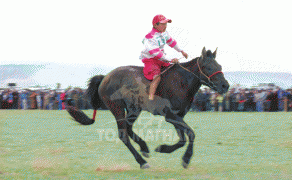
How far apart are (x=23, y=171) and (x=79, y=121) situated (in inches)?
71.9

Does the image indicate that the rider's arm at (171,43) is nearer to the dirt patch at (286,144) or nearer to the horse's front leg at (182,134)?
the horse's front leg at (182,134)

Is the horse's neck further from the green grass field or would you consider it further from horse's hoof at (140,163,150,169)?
horse's hoof at (140,163,150,169)

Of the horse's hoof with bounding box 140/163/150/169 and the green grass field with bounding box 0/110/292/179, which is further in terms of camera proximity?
the horse's hoof with bounding box 140/163/150/169

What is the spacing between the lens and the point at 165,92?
6383 mm

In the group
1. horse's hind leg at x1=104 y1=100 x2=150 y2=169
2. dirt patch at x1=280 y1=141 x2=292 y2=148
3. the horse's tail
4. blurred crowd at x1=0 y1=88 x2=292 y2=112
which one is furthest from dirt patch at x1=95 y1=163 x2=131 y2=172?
blurred crowd at x1=0 y1=88 x2=292 y2=112

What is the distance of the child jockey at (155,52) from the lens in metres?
6.29

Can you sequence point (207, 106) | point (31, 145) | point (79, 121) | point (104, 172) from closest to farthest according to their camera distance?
point (104, 172) < point (79, 121) < point (31, 145) < point (207, 106)

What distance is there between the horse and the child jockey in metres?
0.12

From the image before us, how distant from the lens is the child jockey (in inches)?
247

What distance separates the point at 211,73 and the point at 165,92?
771mm

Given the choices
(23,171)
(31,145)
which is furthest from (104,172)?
(31,145)

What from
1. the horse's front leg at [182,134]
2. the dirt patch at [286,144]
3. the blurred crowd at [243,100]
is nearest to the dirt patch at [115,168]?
the horse's front leg at [182,134]

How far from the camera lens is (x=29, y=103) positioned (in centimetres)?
2703

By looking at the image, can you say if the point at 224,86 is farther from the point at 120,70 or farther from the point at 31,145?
the point at 31,145
